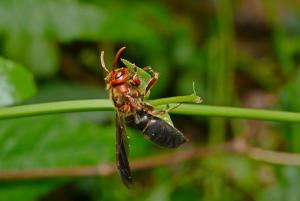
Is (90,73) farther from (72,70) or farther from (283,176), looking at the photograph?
(283,176)

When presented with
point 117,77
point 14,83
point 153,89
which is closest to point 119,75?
point 117,77

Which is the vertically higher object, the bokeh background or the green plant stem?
the green plant stem

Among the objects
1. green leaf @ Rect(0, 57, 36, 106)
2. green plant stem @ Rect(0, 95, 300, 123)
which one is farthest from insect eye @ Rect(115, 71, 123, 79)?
green plant stem @ Rect(0, 95, 300, 123)

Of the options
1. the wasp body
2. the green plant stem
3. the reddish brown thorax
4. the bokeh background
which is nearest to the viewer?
the green plant stem

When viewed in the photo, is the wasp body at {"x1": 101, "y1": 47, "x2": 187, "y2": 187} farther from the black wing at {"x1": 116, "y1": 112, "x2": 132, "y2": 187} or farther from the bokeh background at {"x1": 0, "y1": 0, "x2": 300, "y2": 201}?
the bokeh background at {"x1": 0, "y1": 0, "x2": 300, "y2": 201}

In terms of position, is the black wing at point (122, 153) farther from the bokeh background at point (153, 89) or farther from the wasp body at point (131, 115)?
the bokeh background at point (153, 89)

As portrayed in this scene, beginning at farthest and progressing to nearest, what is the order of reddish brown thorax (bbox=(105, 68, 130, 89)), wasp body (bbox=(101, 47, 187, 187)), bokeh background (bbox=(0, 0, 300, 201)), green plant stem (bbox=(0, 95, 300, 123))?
bokeh background (bbox=(0, 0, 300, 201)), reddish brown thorax (bbox=(105, 68, 130, 89)), wasp body (bbox=(101, 47, 187, 187)), green plant stem (bbox=(0, 95, 300, 123))

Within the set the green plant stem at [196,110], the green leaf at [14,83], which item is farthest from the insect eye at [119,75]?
the green plant stem at [196,110]

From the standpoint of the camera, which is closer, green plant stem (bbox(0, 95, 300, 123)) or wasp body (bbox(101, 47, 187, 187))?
green plant stem (bbox(0, 95, 300, 123))

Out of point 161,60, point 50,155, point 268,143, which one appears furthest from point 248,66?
point 50,155
